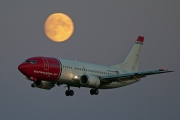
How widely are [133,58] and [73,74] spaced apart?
21946 mm

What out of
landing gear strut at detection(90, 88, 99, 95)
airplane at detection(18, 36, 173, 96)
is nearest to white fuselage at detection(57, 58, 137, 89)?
airplane at detection(18, 36, 173, 96)

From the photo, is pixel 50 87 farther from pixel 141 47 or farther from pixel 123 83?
pixel 141 47

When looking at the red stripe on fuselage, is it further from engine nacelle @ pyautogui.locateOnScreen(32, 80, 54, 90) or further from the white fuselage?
engine nacelle @ pyautogui.locateOnScreen(32, 80, 54, 90)

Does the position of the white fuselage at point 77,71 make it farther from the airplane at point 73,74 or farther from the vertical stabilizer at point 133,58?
the vertical stabilizer at point 133,58

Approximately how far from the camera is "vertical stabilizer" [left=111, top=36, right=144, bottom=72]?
385ft

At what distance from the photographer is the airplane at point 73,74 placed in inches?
3816

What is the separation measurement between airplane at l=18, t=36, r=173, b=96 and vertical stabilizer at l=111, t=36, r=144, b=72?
4.04 m

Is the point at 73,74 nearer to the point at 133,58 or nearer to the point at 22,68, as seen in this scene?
the point at 22,68

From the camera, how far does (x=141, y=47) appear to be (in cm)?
12194

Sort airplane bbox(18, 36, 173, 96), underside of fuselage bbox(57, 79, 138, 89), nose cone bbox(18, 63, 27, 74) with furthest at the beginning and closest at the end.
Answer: underside of fuselage bbox(57, 79, 138, 89) → airplane bbox(18, 36, 173, 96) → nose cone bbox(18, 63, 27, 74)

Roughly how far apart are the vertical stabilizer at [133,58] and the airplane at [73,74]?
4038 millimetres

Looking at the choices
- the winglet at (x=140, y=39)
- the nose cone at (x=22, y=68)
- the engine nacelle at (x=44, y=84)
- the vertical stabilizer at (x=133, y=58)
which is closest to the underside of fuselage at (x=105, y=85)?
the engine nacelle at (x=44, y=84)

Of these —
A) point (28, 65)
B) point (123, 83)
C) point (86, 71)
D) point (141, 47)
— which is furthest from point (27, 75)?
point (141, 47)

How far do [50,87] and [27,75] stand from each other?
7.56 metres
